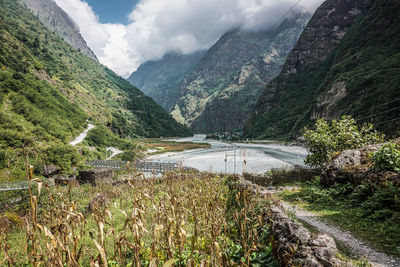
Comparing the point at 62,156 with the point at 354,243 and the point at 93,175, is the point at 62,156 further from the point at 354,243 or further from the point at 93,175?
the point at 354,243

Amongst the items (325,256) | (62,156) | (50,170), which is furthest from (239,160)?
(325,256)

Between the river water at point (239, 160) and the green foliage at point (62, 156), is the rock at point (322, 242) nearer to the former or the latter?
the river water at point (239, 160)

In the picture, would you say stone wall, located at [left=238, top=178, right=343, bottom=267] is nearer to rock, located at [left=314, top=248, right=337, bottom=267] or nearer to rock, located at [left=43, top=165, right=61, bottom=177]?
rock, located at [left=314, top=248, right=337, bottom=267]

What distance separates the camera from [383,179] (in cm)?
750

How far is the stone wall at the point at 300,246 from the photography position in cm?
324

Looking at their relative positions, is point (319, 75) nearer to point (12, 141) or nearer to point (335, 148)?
point (335, 148)

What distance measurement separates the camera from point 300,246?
3631mm

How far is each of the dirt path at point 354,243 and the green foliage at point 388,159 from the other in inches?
123

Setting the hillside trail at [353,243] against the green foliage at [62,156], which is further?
the green foliage at [62,156]

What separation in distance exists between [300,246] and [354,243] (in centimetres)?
319

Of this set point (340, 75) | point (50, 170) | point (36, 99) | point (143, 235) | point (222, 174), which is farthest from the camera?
point (340, 75)

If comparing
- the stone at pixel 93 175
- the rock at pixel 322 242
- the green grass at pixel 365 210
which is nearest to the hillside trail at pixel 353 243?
the green grass at pixel 365 210

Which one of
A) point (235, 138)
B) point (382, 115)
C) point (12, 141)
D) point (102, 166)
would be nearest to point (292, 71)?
point (235, 138)

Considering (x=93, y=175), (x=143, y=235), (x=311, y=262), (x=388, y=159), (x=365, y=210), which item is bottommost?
(x=93, y=175)
